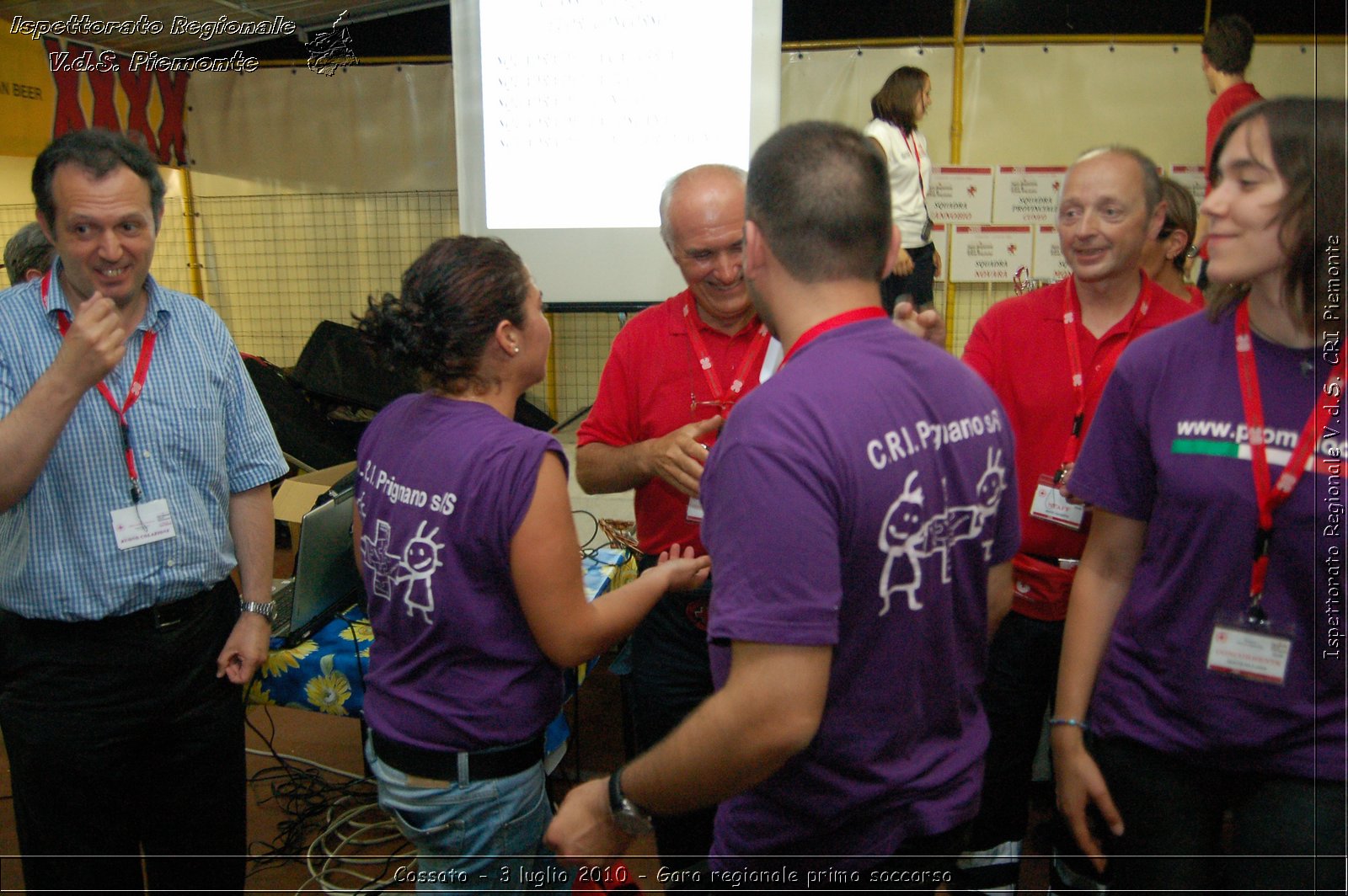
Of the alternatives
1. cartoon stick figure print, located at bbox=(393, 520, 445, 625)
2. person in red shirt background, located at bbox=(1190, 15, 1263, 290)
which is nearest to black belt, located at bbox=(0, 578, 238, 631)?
cartoon stick figure print, located at bbox=(393, 520, 445, 625)

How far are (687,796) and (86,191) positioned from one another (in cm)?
142

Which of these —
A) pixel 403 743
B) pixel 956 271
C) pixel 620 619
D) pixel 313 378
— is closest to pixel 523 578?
pixel 620 619

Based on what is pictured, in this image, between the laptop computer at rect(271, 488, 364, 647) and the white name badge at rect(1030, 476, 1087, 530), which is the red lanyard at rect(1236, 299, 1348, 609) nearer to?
the white name badge at rect(1030, 476, 1087, 530)

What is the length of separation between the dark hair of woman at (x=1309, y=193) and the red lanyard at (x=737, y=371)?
2.89 feet

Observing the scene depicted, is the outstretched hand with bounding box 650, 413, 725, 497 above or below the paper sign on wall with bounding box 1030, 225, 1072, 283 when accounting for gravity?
below

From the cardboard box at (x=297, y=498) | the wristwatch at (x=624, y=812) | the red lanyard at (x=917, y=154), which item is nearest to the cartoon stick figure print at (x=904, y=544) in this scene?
the wristwatch at (x=624, y=812)

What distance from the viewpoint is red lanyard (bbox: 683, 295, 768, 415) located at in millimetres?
1739

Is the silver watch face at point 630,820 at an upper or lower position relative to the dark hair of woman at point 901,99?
lower

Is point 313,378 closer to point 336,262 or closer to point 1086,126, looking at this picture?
point 336,262

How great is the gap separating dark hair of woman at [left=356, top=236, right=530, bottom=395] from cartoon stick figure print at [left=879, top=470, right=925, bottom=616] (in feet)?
2.29

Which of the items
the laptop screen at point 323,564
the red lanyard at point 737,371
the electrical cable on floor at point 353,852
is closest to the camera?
the red lanyard at point 737,371

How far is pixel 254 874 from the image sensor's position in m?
2.40

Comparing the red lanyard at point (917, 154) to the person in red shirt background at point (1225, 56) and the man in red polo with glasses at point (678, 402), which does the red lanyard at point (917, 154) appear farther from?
the man in red polo with glasses at point (678, 402)

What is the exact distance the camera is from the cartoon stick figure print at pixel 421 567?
50.1 inches
